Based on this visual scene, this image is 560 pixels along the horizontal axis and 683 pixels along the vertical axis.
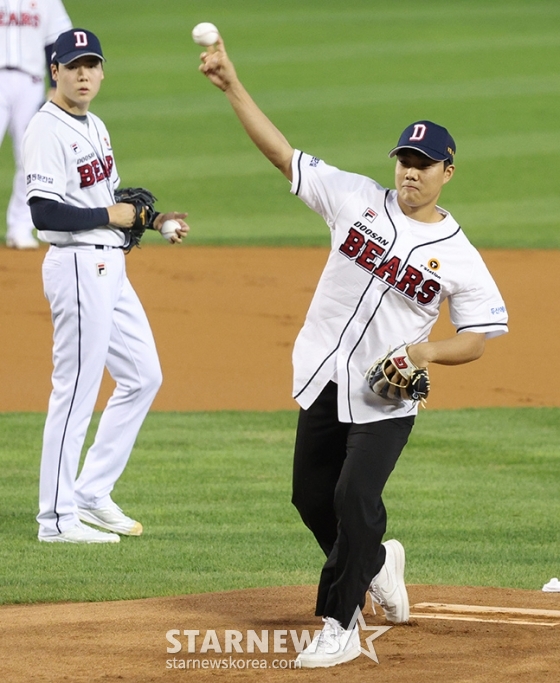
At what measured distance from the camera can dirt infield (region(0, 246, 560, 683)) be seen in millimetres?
4637

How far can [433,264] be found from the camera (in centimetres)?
486

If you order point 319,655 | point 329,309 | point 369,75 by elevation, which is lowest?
point 319,655

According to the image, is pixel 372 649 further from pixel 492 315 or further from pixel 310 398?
pixel 492 315

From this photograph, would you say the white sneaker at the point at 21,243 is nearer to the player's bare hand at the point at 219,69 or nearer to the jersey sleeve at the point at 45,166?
the jersey sleeve at the point at 45,166

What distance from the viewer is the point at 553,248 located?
1502cm

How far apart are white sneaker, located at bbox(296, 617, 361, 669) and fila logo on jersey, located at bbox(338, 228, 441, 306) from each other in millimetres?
1155

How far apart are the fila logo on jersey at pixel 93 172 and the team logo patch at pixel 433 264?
2.17m

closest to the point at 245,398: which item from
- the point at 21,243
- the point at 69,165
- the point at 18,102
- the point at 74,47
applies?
the point at 69,165

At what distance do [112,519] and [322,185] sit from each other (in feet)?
8.07

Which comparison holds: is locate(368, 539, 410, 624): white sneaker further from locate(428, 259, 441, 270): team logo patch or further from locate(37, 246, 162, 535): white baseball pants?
locate(37, 246, 162, 535): white baseball pants

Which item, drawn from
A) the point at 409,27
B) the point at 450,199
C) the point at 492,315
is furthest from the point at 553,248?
the point at 409,27

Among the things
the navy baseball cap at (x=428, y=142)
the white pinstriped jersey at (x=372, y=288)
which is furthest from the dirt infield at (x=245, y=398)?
the navy baseball cap at (x=428, y=142)

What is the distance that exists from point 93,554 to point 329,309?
6.81 ft

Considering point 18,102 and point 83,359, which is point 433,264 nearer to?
point 83,359
